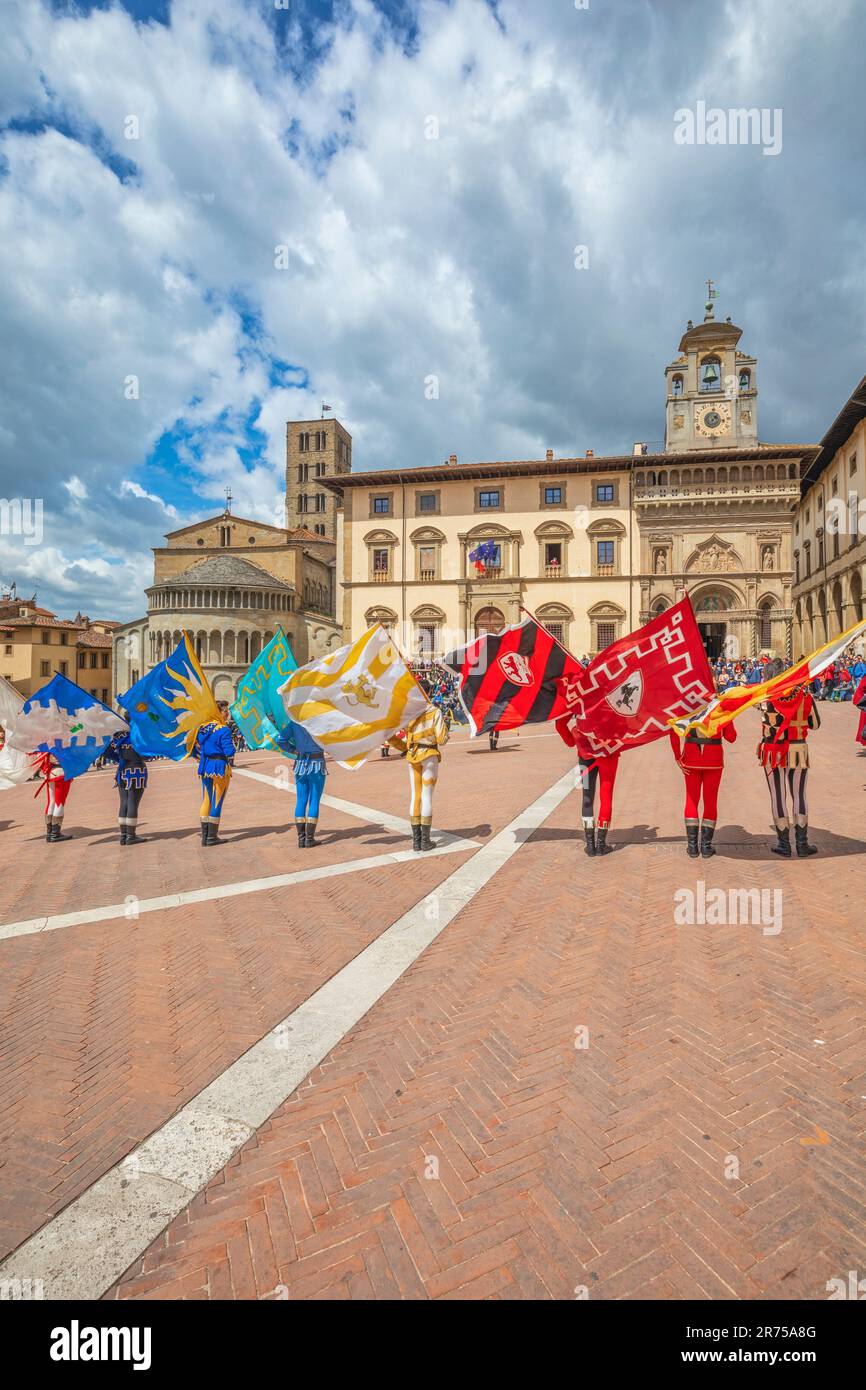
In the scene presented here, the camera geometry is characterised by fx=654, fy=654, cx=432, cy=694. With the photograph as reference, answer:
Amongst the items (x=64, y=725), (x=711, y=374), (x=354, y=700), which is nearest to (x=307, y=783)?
(x=354, y=700)

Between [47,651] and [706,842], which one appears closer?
[706,842]

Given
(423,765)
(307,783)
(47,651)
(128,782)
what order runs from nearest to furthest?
(423,765) → (307,783) → (128,782) → (47,651)

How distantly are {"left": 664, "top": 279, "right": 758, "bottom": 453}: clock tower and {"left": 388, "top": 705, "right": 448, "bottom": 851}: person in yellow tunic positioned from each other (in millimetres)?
38842

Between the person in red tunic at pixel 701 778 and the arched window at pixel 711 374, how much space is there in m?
41.0

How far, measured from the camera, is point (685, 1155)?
301cm

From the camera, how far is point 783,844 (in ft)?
24.8

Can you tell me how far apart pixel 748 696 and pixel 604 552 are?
36.5m

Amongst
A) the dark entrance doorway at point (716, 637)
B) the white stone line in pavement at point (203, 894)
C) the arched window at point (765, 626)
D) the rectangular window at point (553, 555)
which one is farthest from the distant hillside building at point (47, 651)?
the white stone line in pavement at point (203, 894)

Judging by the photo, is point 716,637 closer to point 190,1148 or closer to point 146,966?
point 146,966

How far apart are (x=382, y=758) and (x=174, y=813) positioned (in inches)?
321

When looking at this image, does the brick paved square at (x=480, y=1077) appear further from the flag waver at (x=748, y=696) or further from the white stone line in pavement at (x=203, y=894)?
the flag waver at (x=748, y=696)

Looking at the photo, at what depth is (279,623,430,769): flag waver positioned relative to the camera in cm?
834

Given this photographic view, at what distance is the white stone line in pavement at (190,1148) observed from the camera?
2547mm

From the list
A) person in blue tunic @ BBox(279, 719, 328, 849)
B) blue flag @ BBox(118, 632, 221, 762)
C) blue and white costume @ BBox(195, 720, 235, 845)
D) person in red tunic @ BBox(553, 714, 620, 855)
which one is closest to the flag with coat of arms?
person in red tunic @ BBox(553, 714, 620, 855)
